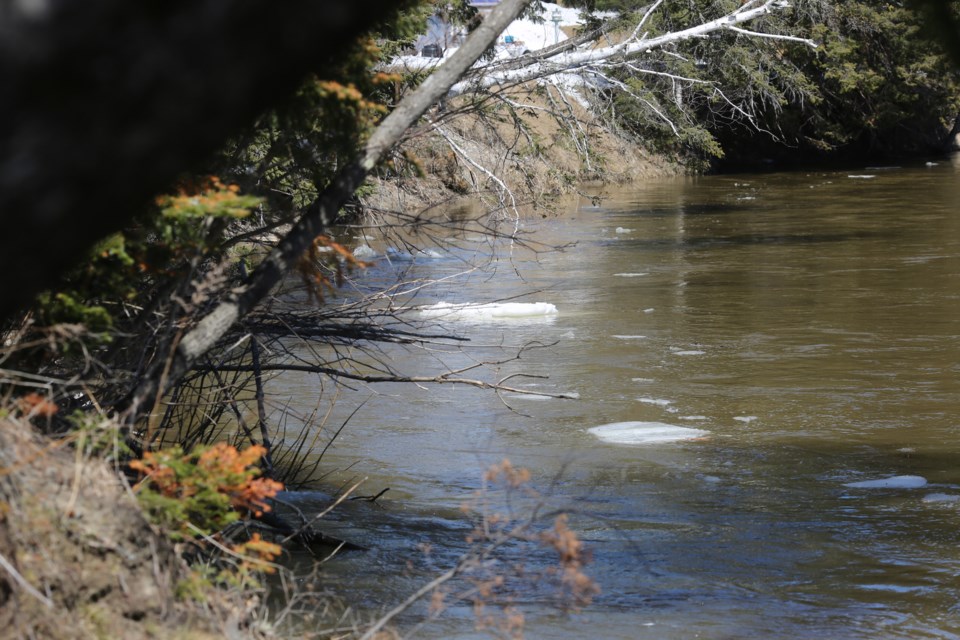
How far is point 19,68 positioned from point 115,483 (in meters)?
2.81

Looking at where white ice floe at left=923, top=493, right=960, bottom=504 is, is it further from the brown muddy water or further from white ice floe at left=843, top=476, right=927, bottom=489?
white ice floe at left=843, top=476, right=927, bottom=489

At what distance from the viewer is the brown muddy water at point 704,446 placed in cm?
A: 611

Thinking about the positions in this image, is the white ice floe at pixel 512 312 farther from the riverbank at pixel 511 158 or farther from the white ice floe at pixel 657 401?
the white ice floe at pixel 657 401

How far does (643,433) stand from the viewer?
372 inches

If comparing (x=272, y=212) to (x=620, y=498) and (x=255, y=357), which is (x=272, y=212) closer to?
(x=255, y=357)

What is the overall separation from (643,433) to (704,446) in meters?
0.55

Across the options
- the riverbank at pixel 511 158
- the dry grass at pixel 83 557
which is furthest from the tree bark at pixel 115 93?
the riverbank at pixel 511 158

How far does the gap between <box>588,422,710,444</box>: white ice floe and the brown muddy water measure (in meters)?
0.16

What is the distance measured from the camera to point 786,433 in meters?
9.43

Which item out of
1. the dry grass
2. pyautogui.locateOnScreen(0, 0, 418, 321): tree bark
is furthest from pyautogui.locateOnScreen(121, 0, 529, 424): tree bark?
pyautogui.locateOnScreen(0, 0, 418, 321): tree bark

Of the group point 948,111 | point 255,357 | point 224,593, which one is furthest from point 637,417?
point 948,111

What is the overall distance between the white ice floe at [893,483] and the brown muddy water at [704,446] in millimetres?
80

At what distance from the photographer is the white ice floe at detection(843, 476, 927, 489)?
803 centimetres

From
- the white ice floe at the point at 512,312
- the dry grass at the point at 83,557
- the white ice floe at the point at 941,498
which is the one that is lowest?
the white ice floe at the point at 941,498
